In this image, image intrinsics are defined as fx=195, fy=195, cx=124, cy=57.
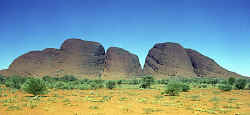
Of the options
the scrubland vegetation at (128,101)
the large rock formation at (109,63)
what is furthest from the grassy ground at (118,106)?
the large rock formation at (109,63)

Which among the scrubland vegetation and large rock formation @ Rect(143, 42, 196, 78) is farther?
large rock formation @ Rect(143, 42, 196, 78)

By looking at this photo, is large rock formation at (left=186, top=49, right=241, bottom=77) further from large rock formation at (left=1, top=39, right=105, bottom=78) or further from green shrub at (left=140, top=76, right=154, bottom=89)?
green shrub at (left=140, top=76, right=154, bottom=89)

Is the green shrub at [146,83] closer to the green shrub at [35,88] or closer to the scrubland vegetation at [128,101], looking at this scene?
the scrubland vegetation at [128,101]

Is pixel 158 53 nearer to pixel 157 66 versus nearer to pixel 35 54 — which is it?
pixel 157 66

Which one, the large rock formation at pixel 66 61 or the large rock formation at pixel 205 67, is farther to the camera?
the large rock formation at pixel 205 67

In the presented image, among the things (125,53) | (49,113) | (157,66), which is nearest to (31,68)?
(125,53)

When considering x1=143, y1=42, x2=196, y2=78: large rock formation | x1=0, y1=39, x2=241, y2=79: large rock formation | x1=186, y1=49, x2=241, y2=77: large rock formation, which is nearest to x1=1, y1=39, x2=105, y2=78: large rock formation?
x1=0, y1=39, x2=241, y2=79: large rock formation

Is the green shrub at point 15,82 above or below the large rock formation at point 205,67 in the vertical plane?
below
